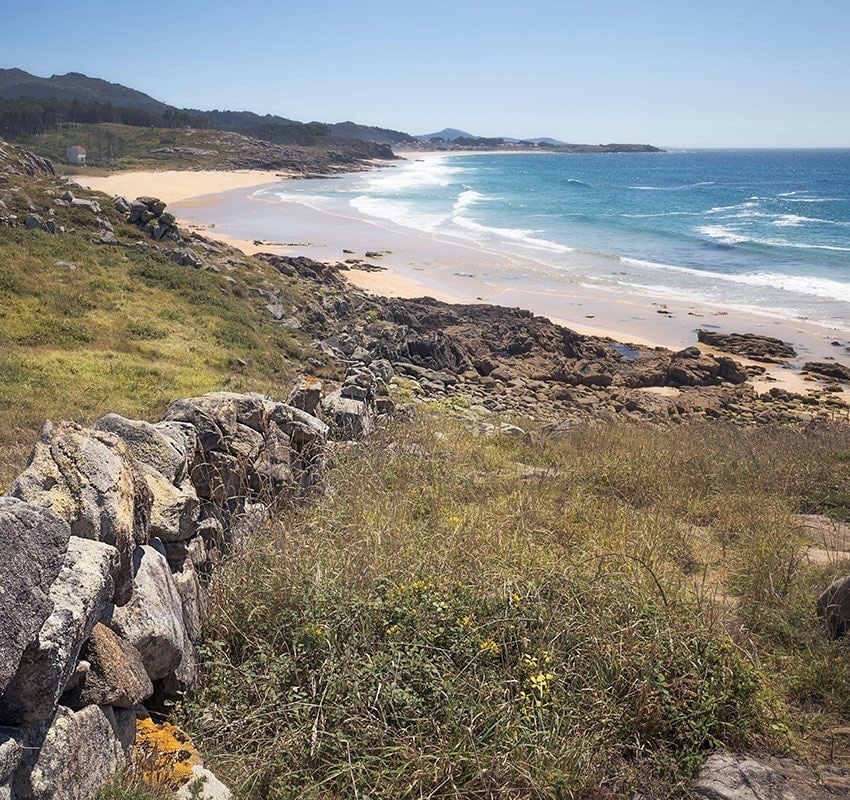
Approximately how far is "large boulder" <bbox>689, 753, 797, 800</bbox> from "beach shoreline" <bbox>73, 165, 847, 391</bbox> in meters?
18.8

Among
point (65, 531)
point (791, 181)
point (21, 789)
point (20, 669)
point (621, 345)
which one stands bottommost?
point (621, 345)

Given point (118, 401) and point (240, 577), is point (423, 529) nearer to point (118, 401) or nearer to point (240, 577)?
point (240, 577)

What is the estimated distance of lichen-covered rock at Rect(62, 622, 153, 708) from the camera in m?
3.14

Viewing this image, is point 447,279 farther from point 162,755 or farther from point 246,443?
point 162,755

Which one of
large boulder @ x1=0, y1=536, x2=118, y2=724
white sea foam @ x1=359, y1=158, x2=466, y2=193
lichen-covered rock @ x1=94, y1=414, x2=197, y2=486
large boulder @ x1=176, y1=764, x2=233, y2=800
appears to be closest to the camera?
large boulder @ x1=0, y1=536, x2=118, y2=724

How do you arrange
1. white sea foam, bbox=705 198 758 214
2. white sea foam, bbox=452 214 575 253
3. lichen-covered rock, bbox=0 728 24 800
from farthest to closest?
1. white sea foam, bbox=705 198 758 214
2. white sea foam, bbox=452 214 575 253
3. lichen-covered rock, bbox=0 728 24 800

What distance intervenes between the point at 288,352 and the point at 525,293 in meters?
14.9

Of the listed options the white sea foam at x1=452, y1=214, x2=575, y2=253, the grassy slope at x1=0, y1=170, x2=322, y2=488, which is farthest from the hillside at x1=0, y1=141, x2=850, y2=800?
the white sea foam at x1=452, y1=214, x2=575, y2=253

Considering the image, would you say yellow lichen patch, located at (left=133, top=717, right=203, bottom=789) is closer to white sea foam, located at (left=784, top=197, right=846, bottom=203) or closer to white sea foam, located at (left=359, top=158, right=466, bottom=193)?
white sea foam, located at (left=359, top=158, right=466, bottom=193)

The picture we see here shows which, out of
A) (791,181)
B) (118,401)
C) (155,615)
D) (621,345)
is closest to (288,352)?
(118,401)

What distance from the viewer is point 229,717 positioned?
385cm

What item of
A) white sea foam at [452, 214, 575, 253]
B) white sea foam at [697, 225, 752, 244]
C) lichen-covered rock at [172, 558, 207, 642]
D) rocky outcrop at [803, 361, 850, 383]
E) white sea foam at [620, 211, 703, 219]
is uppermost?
white sea foam at [620, 211, 703, 219]

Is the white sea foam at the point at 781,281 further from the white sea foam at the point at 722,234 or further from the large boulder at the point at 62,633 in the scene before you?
the large boulder at the point at 62,633

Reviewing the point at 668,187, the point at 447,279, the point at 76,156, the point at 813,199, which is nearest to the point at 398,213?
the point at 447,279
